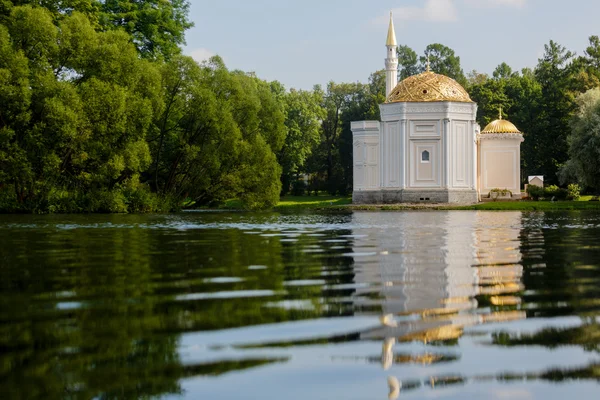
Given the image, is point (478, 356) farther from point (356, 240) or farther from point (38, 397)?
point (356, 240)

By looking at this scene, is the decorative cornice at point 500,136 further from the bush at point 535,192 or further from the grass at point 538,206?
the grass at point 538,206

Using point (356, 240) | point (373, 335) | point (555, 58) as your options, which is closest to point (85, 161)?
point (356, 240)

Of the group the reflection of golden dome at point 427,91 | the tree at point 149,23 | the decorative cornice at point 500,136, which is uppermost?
the tree at point 149,23

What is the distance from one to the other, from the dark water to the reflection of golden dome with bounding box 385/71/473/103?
61588 millimetres

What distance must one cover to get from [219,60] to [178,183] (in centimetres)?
861

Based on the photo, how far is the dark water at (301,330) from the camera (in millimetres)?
4625

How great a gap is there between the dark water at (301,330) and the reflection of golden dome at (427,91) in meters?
61.6

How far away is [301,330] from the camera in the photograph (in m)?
6.25

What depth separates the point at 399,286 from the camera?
30.3 feet

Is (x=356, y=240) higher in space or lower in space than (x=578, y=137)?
lower

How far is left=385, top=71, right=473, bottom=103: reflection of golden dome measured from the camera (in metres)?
73.2

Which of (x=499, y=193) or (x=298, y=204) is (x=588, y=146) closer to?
(x=499, y=193)

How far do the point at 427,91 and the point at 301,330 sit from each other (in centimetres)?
6882

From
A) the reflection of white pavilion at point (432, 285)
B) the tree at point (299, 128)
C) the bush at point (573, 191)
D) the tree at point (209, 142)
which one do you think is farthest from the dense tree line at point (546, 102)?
the reflection of white pavilion at point (432, 285)
